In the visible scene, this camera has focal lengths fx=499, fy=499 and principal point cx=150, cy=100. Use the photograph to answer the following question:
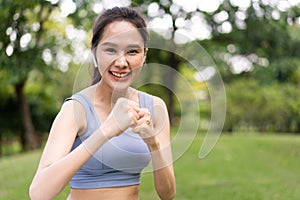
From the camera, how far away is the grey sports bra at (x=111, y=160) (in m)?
1.88

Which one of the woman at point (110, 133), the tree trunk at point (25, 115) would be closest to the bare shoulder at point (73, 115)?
the woman at point (110, 133)

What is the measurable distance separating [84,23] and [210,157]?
4953mm

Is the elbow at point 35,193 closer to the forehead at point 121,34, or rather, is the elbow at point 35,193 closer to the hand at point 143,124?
the hand at point 143,124

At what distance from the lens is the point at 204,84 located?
2.29 meters

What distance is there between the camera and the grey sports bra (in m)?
1.88

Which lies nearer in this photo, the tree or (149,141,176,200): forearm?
(149,141,176,200): forearm

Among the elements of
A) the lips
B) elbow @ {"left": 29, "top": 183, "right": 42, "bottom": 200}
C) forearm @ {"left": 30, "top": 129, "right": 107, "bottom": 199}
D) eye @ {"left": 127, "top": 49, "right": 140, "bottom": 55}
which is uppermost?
eye @ {"left": 127, "top": 49, "right": 140, "bottom": 55}

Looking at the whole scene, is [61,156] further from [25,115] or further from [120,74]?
[25,115]

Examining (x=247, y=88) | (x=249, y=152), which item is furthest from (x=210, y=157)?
(x=247, y=88)

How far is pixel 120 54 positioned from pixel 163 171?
0.50m

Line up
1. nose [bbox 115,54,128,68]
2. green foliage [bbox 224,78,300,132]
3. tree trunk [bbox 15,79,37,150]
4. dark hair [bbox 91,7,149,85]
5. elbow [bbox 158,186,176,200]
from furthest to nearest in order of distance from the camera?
green foliage [bbox 224,78,300,132], tree trunk [bbox 15,79,37,150], elbow [bbox 158,186,176,200], dark hair [bbox 91,7,149,85], nose [bbox 115,54,128,68]

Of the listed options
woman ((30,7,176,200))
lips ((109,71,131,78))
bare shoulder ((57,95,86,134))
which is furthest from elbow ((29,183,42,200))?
lips ((109,71,131,78))

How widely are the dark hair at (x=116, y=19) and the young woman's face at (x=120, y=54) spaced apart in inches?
0.7

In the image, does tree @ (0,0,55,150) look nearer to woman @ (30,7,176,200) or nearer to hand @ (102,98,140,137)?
woman @ (30,7,176,200)
